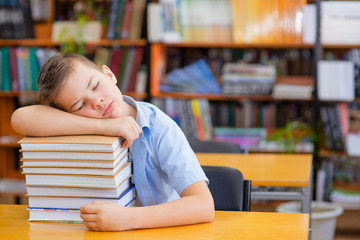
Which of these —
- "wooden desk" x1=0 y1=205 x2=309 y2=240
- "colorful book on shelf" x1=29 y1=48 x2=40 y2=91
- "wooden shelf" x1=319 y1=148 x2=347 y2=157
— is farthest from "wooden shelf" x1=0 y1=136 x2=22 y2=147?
"wooden desk" x1=0 y1=205 x2=309 y2=240

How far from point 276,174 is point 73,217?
106 cm

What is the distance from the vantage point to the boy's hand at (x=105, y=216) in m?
1.14

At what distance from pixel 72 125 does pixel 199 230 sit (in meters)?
0.40

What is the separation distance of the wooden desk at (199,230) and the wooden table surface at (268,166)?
25.9 inches

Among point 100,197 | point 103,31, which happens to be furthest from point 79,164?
point 103,31

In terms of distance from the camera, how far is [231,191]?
66.3 inches

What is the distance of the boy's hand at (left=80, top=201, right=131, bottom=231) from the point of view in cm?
114

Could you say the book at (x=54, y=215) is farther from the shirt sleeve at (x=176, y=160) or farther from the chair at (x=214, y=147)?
the chair at (x=214, y=147)

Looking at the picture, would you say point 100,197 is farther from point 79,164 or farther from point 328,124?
→ point 328,124

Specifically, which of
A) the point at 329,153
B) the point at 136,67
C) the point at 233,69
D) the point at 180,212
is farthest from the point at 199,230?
the point at 136,67

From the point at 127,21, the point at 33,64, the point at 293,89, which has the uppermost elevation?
the point at 127,21

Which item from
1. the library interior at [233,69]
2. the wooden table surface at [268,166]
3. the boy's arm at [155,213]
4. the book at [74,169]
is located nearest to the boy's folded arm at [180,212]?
the boy's arm at [155,213]

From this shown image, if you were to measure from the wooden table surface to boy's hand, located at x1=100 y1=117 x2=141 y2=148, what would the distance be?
0.84m

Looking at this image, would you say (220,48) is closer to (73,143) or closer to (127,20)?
(127,20)
